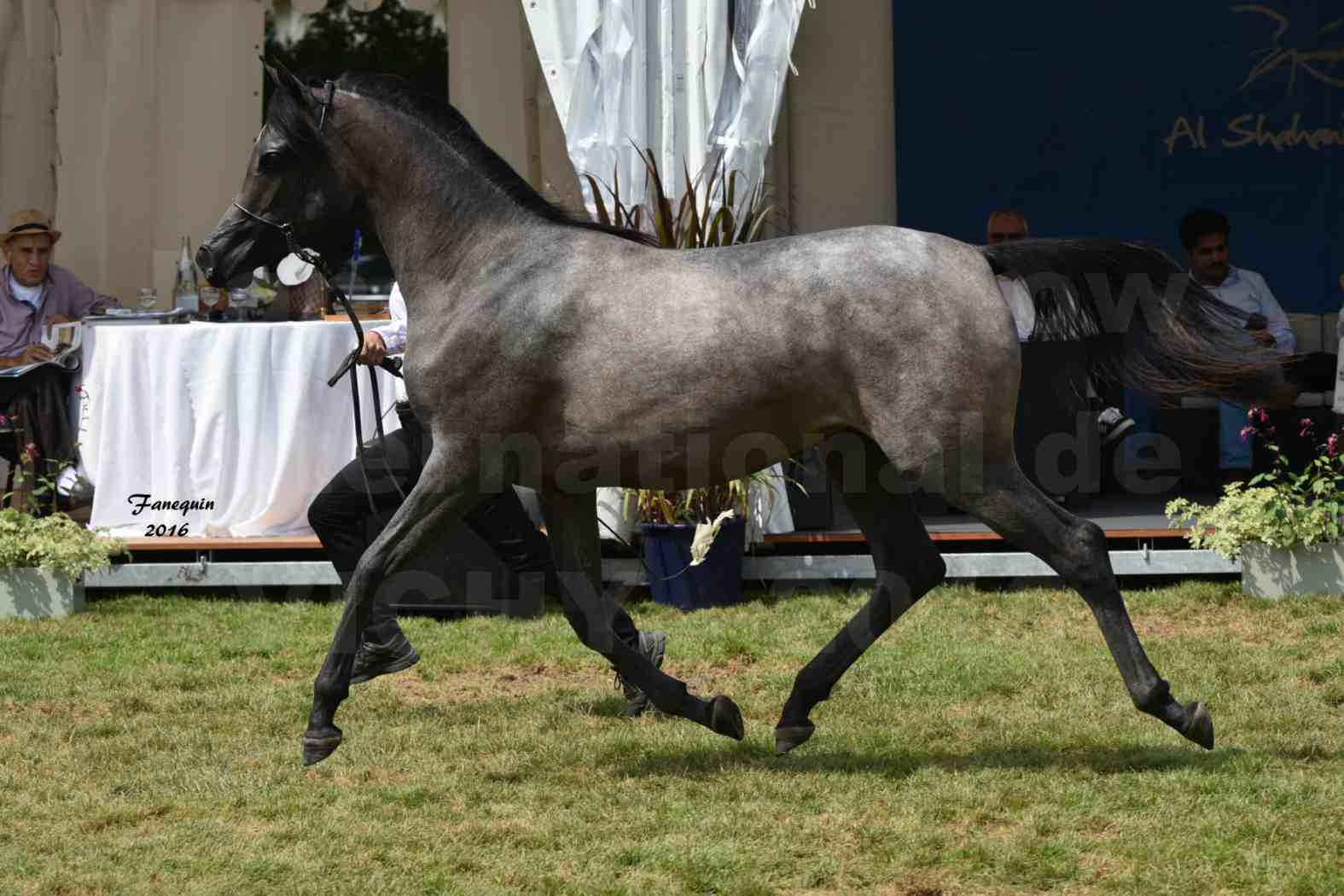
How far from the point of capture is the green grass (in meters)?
3.98

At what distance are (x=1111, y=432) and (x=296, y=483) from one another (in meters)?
3.72

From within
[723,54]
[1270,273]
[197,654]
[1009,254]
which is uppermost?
[723,54]

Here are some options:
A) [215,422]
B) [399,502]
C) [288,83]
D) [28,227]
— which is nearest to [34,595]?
[215,422]

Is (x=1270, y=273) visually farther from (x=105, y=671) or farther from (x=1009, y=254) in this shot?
(x=105, y=671)

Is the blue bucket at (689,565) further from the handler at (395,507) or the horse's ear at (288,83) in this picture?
the horse's ear at (288,83)

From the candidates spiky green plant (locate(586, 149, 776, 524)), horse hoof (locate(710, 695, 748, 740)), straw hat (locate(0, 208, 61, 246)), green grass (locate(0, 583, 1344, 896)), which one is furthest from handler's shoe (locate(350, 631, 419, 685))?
straw hat (locate(0, 208, 61, 246))

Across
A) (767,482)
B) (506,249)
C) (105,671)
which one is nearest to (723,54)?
(767,482)

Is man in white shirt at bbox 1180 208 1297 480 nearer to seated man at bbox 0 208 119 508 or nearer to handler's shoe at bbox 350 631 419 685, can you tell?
handler's shoe at bbox 350 631 419 685

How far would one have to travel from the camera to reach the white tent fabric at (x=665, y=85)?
7.70 m

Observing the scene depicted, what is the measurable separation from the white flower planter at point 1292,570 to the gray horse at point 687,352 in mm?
2515

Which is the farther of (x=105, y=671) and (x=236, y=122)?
(x=236, y=122)

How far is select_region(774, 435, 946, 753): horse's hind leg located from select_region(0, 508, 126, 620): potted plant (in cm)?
370

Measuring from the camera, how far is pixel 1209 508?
7.55 m

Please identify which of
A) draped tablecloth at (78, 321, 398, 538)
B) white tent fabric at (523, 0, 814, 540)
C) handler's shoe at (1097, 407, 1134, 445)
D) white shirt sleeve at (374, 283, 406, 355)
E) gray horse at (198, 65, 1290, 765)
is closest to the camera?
gray horse at (198, 65, 1290, 765)
